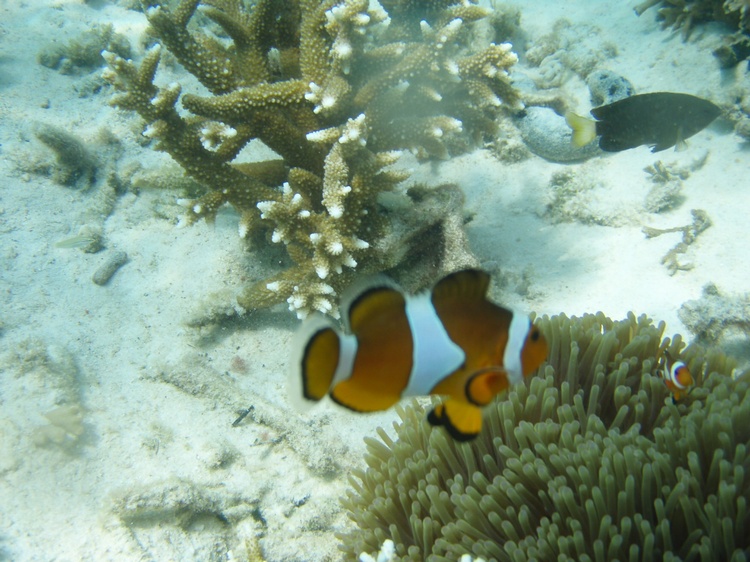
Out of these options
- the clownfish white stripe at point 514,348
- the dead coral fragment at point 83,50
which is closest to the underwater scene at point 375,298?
the clownfish white stripe at point 514,348

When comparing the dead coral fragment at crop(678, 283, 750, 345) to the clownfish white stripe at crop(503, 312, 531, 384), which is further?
the dead coral fragment at crop(678, 283, 750, 345)

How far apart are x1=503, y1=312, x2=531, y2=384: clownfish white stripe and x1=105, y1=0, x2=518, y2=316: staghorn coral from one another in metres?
2.24

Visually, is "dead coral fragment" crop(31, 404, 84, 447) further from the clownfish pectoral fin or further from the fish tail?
the fish tail

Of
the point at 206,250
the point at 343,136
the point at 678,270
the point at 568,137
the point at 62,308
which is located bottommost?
the point at 62,308

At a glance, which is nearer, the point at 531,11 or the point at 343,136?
the point at 343,136

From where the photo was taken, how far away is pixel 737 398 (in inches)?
87.1

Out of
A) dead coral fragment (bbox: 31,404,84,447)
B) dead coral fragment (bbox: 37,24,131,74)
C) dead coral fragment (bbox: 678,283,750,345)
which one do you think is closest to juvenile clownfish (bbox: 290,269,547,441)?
dead coral fragment (bbox: 31,404,84,447)

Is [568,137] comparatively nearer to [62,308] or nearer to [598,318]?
[598,318]

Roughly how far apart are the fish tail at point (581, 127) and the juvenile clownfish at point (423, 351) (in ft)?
10.6

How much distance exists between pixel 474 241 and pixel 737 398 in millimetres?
2608

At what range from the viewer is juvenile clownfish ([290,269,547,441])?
116 cm

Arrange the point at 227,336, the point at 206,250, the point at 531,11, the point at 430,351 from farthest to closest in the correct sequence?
the point at 531,11, the point at 206,250, the point at 227,336, the point at 430,351

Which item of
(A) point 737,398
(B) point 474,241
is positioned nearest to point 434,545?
(A) point 737,398

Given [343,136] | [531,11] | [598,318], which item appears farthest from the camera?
[531,11]
